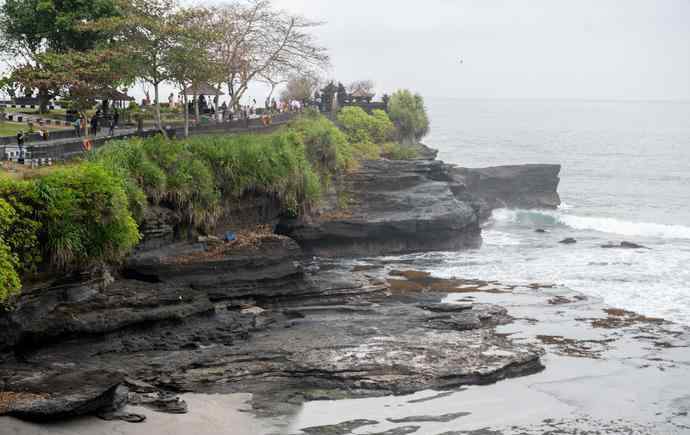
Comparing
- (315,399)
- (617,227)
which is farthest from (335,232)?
(617,227)

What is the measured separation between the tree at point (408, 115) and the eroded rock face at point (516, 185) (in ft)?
16.1

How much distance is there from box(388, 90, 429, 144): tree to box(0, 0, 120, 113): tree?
2525 centimetres

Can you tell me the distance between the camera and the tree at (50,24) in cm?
4466

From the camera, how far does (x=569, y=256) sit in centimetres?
4416

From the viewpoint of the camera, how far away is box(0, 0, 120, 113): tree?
44.7 metres

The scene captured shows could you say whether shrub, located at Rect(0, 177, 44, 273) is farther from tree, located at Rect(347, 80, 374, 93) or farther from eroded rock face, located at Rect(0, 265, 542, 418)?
tree, located at Rect(347, 80, 374, 93)

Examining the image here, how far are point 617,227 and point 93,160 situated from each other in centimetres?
4195

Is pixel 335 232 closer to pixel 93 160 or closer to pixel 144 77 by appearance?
pixel 144 77

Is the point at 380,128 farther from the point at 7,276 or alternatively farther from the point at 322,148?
the point at 7,276

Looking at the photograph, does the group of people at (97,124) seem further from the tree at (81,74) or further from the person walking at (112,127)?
the tree at (81,74)

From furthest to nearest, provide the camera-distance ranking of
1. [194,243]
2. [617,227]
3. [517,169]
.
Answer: [517,169], [617,227], [194,243]

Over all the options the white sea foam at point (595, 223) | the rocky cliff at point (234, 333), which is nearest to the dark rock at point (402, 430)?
the rocky cliff at point (234, 333)

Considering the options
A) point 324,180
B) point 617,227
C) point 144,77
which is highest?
point 144,77

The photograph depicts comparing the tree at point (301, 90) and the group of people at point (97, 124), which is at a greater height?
the tree at point (301, 90)
